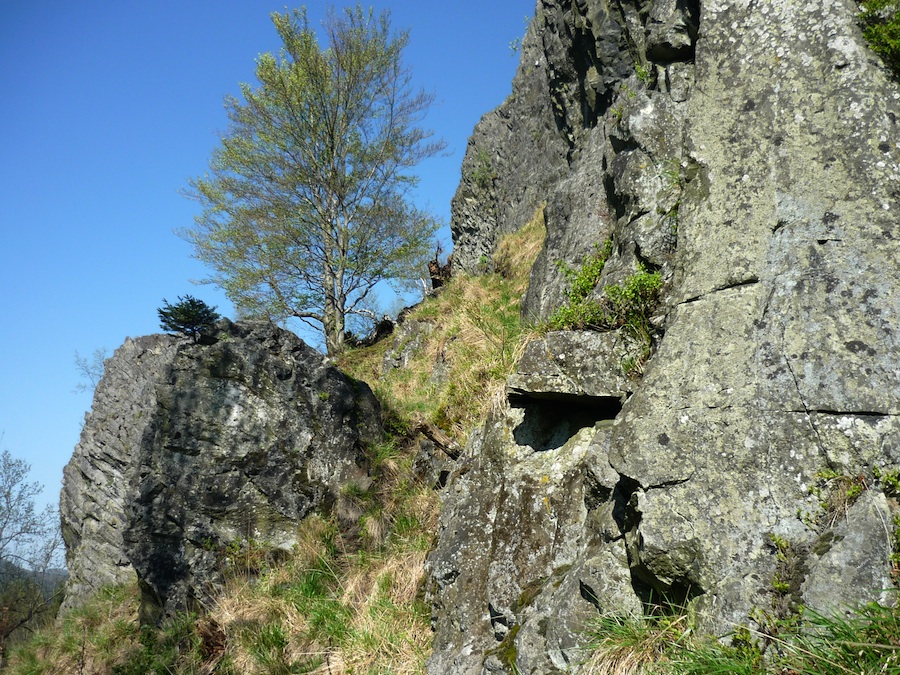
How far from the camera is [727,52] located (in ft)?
15.6

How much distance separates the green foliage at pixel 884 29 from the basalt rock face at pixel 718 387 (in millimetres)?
78

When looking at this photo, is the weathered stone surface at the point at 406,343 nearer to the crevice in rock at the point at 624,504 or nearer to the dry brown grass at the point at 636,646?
the crevice in rock at the point at 624,504

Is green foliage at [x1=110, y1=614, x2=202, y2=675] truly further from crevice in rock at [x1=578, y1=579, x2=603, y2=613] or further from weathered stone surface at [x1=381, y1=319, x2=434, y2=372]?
weathered stone surface at [x1=381, y1=319, x2=434, y2=372]

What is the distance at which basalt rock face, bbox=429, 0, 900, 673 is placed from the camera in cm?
345

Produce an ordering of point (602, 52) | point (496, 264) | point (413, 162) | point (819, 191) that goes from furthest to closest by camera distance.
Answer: point (413, 162) → point (496, 264) → point (602, 52) → point (819, 191)

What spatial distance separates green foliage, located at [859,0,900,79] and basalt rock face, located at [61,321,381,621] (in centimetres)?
717

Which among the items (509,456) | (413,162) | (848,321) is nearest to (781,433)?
(848,321)

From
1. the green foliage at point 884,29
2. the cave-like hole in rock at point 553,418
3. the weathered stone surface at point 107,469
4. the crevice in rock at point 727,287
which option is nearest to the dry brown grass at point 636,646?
the cave-like hole in rock at point 553,418

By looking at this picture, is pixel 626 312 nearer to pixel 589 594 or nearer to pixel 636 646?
pixel 589 594

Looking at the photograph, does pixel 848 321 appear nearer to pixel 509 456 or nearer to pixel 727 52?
pixel 727 52

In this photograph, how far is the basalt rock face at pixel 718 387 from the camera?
11.3ft

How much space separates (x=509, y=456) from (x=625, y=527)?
169 centimetres

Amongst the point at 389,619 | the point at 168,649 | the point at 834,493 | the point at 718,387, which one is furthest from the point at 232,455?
the point at 834,493

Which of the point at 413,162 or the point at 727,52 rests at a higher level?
the point at 413,162
